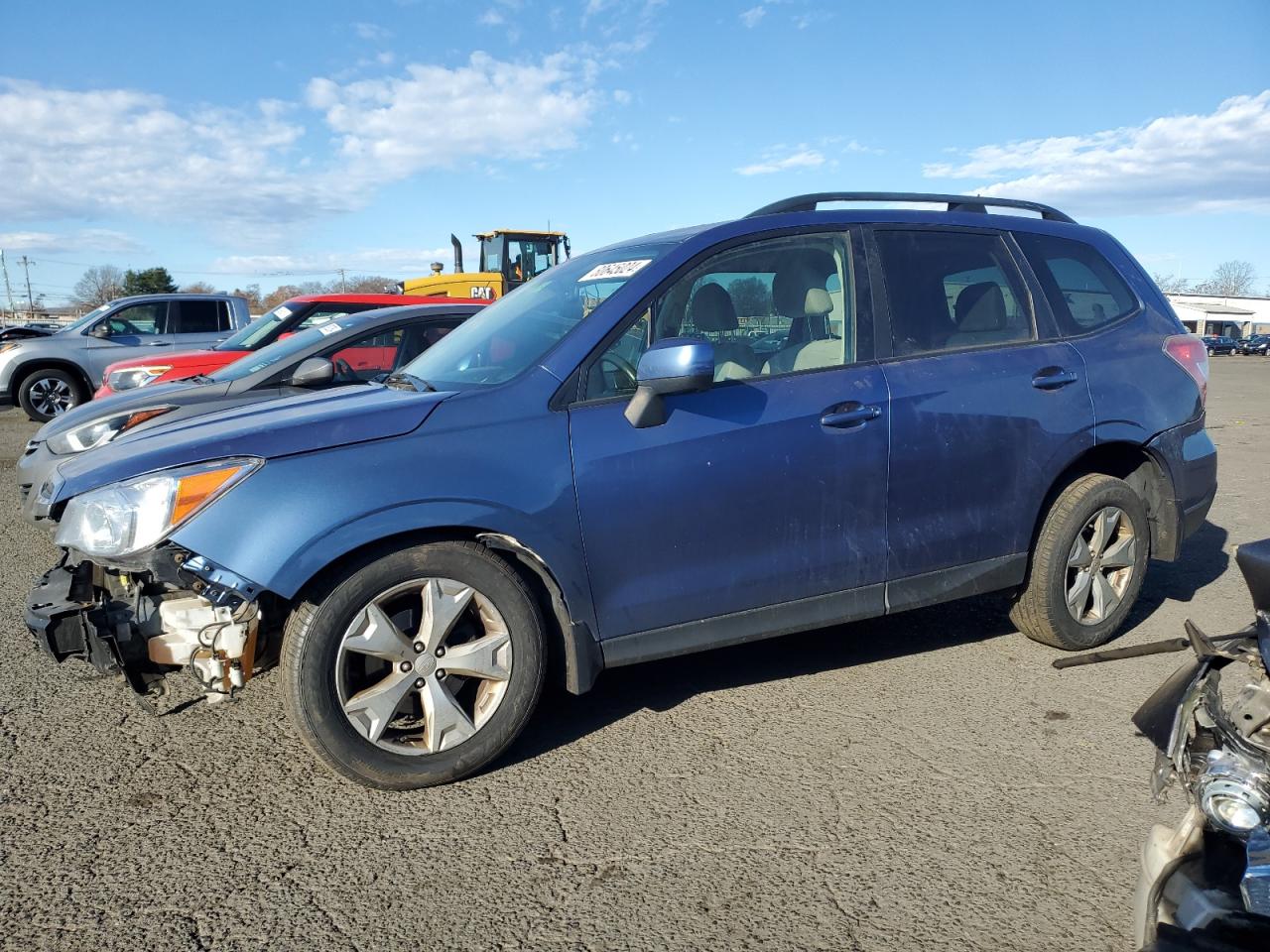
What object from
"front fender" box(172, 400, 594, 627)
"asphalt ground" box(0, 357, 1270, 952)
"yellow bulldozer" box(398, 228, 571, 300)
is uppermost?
"yellow bulldozer" box(398, 228, 571, 300)

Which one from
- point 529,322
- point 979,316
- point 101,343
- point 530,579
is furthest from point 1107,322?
point 101,343

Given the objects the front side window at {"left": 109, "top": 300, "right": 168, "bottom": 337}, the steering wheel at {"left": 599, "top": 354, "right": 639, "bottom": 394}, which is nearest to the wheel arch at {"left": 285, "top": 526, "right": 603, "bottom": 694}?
the steering wheel at {"left": 599, "top": 354, "right": 639, "bottom": 394}

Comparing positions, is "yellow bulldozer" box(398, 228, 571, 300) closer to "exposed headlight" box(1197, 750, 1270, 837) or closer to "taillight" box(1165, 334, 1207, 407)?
"taillight" box(1165, 334, 1207, 407)

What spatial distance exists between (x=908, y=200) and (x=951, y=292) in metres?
0.54

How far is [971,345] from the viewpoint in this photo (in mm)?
4004

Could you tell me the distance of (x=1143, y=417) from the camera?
4.34 m

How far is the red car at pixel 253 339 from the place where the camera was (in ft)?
27.7

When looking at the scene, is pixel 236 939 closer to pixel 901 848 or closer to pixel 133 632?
pixel 133 632

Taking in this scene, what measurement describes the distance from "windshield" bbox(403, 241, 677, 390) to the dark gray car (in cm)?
212

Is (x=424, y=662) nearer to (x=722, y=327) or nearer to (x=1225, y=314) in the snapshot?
(x=722, y=327)

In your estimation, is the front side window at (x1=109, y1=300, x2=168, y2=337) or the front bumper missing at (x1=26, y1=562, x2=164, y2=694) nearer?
the front bumper missing at (x1=26, y1=562, x2=164, y2=694)

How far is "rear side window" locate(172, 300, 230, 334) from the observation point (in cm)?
1366

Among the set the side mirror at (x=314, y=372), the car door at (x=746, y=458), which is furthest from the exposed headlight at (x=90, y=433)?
the car door at (x=746, y=458)

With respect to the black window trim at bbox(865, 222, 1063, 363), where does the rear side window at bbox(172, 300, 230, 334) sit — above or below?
above
